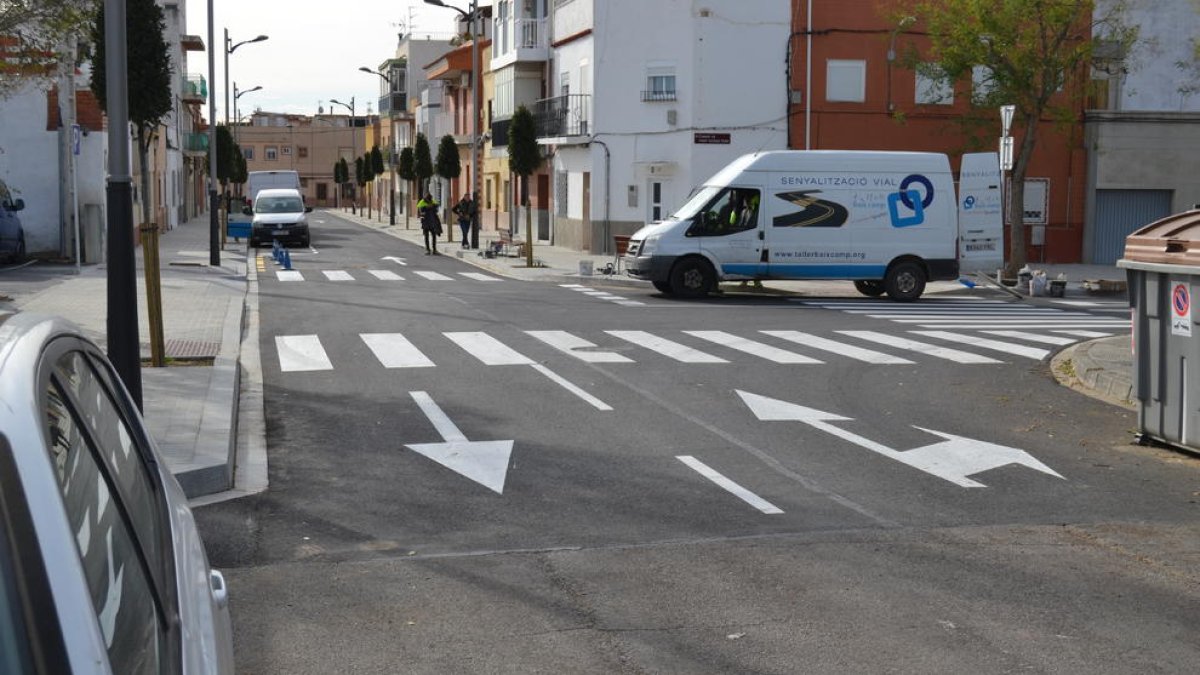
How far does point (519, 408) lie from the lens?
39.3 ft

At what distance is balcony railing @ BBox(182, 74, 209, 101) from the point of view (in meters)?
75.5

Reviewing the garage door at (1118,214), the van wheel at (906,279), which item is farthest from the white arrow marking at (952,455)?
the garage door at (1118,214)

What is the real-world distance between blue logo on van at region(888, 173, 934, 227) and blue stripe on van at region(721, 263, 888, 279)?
98cm

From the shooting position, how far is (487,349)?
16156 mm

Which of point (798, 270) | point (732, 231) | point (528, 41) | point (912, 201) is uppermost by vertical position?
point (528, 41)

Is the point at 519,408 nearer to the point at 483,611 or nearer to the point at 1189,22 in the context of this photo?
the point at 483,611

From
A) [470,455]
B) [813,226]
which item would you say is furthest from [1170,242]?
[813,226]

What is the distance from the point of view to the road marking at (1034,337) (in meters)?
18.0

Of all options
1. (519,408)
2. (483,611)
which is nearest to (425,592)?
(483,611)

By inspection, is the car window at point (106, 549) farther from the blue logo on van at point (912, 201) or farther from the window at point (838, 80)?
the window at point (838, 80)

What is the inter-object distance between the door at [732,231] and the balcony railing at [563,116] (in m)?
16.7

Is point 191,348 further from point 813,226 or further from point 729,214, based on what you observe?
point 813,226

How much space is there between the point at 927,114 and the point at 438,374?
27.1 m

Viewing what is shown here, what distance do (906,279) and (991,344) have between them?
7999 mm
